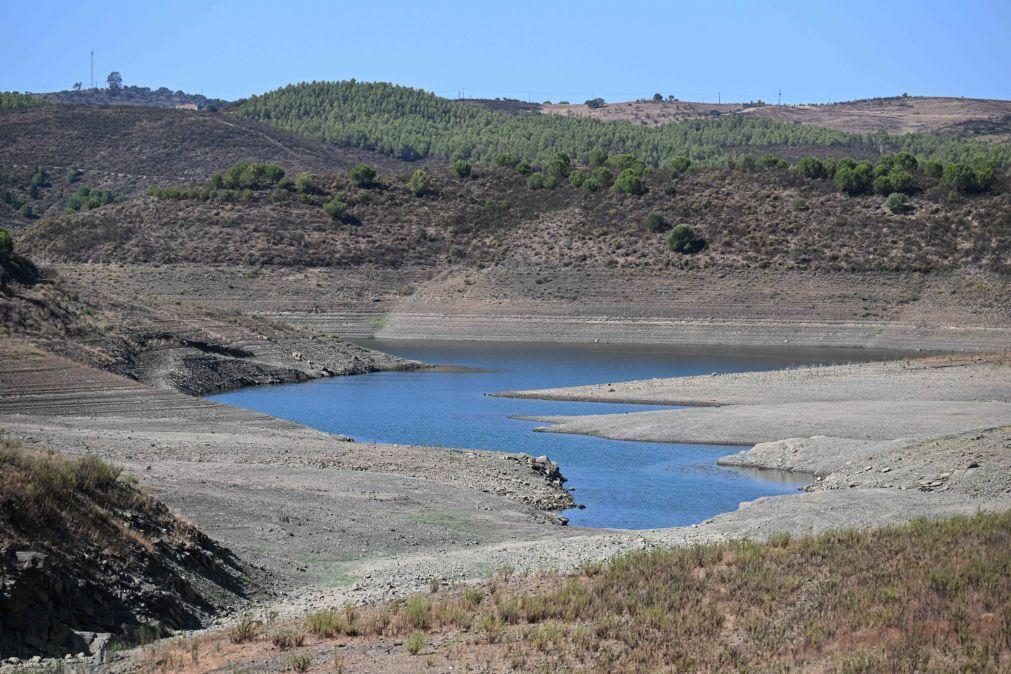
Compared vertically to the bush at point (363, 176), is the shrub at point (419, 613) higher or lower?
lower

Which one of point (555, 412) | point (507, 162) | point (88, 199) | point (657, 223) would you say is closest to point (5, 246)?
point (555, 412)

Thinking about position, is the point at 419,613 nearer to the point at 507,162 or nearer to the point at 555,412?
the point at 555,412

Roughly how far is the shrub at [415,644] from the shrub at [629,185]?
292 ft

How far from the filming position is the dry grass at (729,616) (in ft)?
41.9

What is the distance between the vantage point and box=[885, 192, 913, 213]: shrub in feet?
300

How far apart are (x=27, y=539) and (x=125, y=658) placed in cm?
236

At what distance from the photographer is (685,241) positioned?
296 feet

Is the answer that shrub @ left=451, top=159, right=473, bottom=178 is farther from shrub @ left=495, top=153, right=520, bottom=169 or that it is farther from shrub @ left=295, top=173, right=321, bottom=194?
shrub @ left=295, top=173, right=321, bottom=194

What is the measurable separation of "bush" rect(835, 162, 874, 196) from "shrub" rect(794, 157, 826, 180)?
131 inches

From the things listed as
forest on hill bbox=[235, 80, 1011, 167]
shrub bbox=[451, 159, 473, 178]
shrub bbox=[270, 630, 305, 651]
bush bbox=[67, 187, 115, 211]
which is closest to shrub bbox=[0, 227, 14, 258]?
shrub bbox=[270, 630, 305, 651]

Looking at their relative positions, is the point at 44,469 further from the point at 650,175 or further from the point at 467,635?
the point at 650,175

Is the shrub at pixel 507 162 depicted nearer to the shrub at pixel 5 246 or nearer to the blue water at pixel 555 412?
the blue water at pixel 555 412

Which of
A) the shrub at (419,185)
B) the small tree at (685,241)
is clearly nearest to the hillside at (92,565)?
the small tree at (685,241)

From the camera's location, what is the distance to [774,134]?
178875 millimetres
